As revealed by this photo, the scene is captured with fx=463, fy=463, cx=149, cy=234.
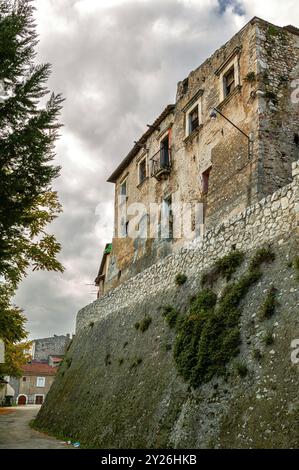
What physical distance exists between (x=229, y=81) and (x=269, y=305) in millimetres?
11290

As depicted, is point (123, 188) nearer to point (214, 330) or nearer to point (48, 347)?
point (214, 330)

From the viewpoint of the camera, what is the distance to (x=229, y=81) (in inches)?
706

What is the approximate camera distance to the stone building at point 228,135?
15398 millimetres

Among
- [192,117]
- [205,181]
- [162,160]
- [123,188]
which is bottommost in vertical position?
[205,181]

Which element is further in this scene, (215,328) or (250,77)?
(250,77)

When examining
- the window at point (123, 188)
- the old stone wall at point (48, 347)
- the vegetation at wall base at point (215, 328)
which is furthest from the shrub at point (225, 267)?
the old stone wall at point (48, 347)

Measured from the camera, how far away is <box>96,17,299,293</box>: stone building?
15.4 m

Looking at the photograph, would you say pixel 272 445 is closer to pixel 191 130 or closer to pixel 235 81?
pixel 235 81

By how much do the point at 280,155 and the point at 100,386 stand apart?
9.97 meters

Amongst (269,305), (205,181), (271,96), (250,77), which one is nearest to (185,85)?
(205,181)

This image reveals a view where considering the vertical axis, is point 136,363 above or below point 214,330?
below

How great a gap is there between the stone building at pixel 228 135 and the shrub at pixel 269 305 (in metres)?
5.58

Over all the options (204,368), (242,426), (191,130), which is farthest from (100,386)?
(191,130)

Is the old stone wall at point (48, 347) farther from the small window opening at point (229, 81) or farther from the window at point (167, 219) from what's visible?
the small window opening at point (229, 81)
